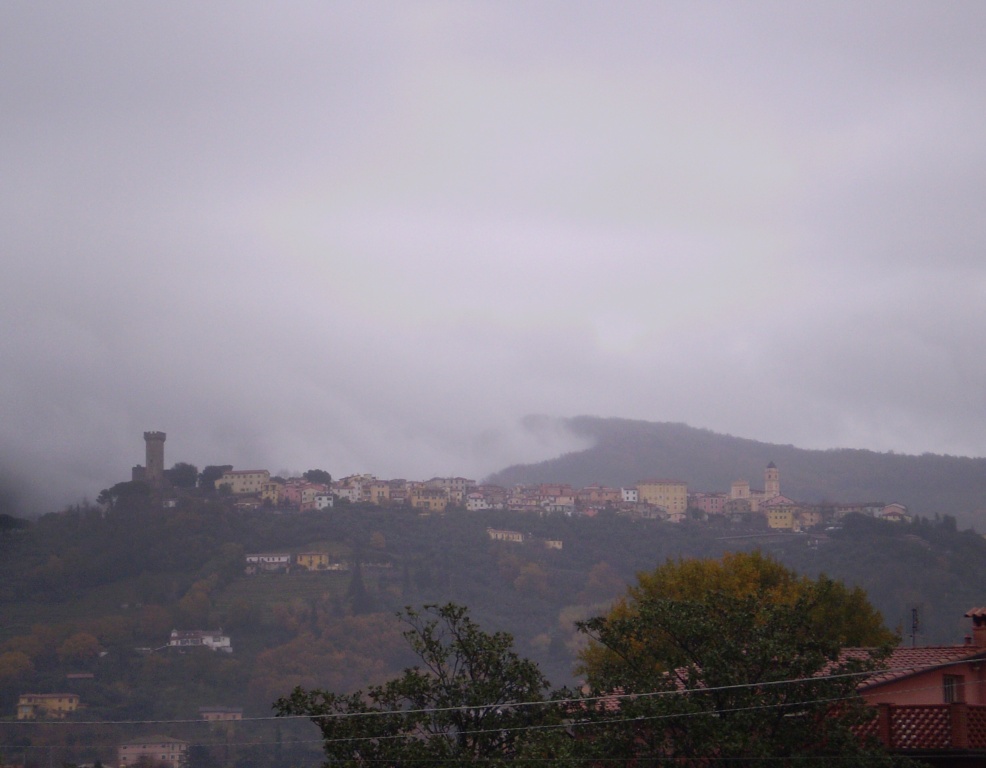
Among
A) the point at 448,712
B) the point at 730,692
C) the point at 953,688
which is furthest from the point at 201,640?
the point at 730,692

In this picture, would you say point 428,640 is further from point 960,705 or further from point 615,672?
point 960,705

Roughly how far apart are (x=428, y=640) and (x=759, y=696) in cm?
684

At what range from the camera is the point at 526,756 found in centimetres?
2070

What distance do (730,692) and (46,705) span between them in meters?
130

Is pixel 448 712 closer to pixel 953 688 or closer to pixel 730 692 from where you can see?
pixel 730 692

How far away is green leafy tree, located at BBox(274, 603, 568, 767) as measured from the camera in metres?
22.6

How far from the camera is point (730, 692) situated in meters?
21.3

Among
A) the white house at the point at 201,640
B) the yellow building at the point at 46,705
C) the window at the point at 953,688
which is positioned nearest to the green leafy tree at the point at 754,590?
the window at the point at 953,688

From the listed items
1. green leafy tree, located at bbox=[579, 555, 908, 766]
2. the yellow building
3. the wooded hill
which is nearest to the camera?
green leafy tree, located at bbox=[579, 555, 908, 766]

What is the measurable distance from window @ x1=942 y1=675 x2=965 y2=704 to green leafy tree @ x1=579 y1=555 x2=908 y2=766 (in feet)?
9.02

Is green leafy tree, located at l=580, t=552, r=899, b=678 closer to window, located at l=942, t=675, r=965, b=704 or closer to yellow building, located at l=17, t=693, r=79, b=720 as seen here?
window, located at l=942, t=675, r=965, b=704

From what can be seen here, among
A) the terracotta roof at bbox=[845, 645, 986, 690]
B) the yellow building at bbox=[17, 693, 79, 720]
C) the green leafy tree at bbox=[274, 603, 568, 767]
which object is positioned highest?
the terracotta roof at bbox=[845, 645, 986, 690]

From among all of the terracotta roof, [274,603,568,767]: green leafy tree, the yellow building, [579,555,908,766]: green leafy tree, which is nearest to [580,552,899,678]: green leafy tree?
the terracotta roof

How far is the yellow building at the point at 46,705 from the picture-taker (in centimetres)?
13012
